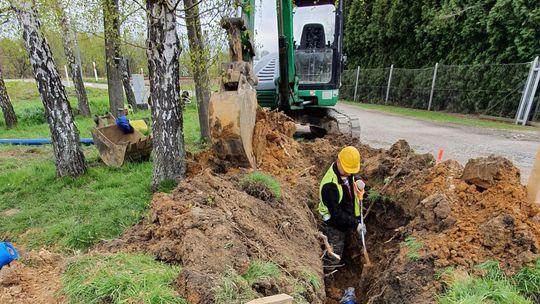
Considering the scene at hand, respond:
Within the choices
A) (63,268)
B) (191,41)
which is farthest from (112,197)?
(191,41)

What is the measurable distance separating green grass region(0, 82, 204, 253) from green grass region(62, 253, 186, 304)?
1596 millimetres

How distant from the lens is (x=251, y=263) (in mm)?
2652

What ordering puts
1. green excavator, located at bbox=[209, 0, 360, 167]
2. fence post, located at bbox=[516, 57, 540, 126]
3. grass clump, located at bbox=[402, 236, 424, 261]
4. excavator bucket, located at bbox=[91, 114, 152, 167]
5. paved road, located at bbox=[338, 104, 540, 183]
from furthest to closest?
fence post, located at bbox=[516, 57, 540, 126] < paved road, located at bbox=[338, 104, 540, 183] < green excavator, located at bbox=[209, 0, 360, 167] < excavator bucket, located at bbox=[91, 114, 152, 167] < grass clump, located at bbox=[402, 236, 424, 261]

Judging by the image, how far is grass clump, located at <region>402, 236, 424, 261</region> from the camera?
312 centimetres

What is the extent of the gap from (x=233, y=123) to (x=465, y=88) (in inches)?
547

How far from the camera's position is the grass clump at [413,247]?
3117 mm

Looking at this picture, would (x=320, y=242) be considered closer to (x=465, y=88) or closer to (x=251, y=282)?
(x=251, y=282)

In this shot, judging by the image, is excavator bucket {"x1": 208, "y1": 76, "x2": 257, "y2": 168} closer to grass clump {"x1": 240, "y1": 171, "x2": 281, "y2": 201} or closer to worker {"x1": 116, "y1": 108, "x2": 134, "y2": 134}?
grass clump {"x1": 240, "y1": 171, "x2": 281, "y2": 201}

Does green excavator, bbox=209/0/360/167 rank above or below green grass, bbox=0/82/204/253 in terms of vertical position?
above

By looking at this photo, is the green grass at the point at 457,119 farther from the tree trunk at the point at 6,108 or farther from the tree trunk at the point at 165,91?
the tree trunk at the point at 6,108

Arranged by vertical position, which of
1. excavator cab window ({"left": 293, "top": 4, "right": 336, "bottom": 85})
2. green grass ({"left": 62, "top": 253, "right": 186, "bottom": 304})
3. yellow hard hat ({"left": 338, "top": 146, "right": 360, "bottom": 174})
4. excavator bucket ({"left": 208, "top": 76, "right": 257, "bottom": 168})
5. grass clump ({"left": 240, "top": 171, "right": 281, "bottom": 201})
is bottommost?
grass clump ({"left": 240, "top": 171, "right": 281, "bottom": 201})

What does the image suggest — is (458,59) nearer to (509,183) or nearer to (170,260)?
(509,183)

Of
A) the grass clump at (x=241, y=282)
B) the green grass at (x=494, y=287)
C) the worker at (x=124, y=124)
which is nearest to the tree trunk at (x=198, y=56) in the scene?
the worker at (x=124, y=124)

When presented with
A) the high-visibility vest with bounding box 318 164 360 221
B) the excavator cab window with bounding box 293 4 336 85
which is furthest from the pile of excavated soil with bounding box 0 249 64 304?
the excavator cab window with bounding box 293 4 336 85
